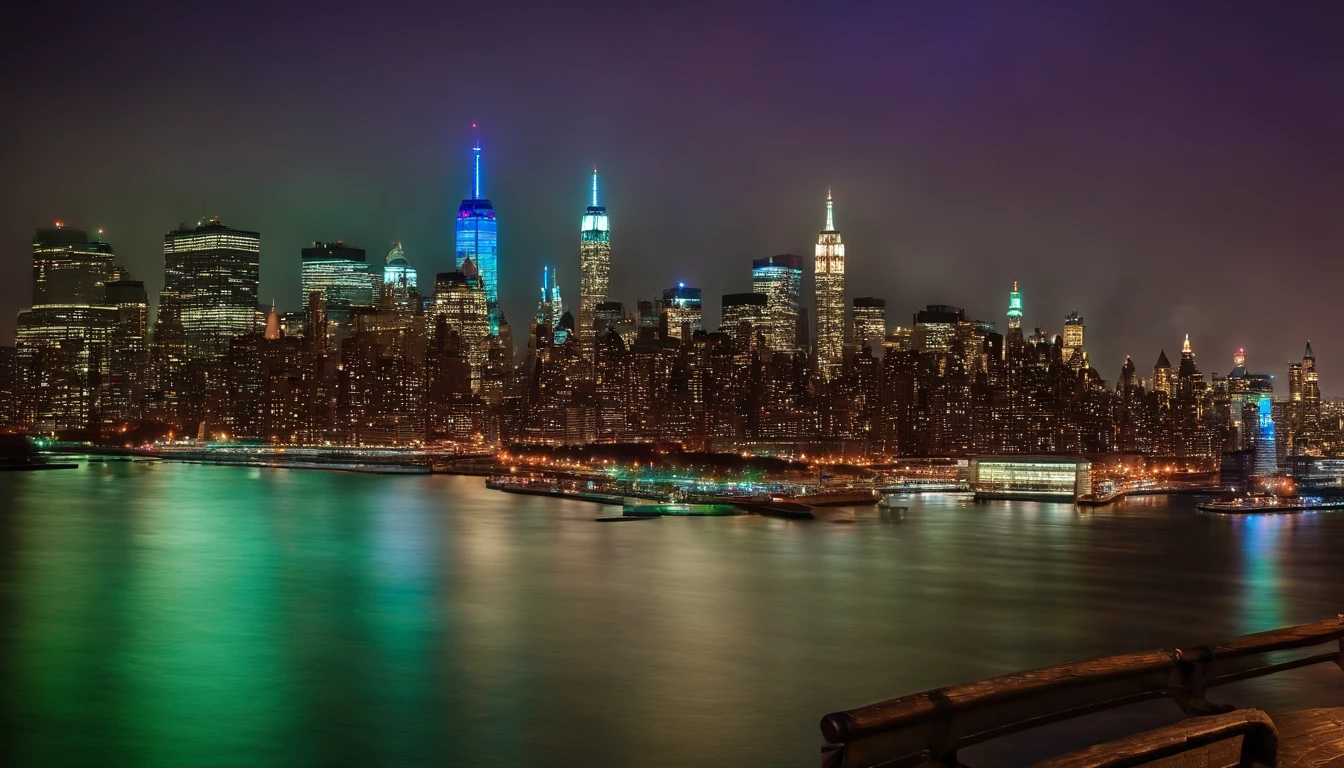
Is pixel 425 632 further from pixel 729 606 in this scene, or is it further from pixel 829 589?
pixel 829 589

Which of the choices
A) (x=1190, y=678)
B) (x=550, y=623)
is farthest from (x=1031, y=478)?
(x=1190, y=678)

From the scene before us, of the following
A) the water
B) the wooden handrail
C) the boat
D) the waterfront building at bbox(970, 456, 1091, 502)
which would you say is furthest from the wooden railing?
the waterfront building at bbox(970, 456, 1091, 502)

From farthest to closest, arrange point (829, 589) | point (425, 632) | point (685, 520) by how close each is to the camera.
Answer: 1. point (685, 520)
2. point (829, 589)
3. point (425, 632)

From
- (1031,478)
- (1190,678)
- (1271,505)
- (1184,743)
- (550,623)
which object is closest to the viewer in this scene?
(1184,743)

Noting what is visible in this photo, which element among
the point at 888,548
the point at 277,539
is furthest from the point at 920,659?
the point at 277,539

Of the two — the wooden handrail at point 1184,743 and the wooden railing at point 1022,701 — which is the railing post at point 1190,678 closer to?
the wooden railing at point 1022,701

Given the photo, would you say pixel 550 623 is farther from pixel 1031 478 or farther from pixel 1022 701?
pixel 1031 478

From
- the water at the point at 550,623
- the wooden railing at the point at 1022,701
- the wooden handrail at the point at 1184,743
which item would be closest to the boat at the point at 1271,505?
the water at the point at 550,623
